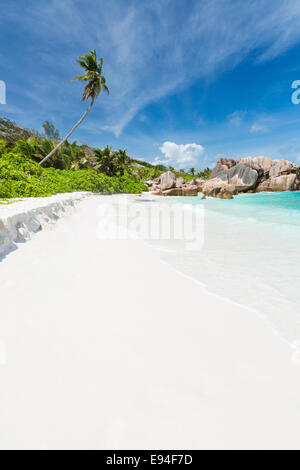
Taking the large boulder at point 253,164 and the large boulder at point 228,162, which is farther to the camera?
the large boulder at point 228,162

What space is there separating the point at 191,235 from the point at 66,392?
12.5 ft

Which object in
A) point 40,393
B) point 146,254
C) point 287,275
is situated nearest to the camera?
point 40,393

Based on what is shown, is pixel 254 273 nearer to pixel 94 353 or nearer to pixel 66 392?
pixel 94 353

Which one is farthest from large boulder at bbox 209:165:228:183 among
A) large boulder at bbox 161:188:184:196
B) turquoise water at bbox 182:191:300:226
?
turquoise water at bbox 182:191:300:226

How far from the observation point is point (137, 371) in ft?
3.35

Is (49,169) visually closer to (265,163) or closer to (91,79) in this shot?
(91,79)

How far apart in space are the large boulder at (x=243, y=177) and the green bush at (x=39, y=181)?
64.5 feet

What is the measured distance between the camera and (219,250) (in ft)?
11.0

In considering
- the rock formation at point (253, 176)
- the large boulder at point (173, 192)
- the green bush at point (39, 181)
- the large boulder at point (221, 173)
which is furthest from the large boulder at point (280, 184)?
the green bush at point (39, 181)

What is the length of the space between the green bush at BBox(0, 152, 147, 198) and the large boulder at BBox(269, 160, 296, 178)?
91.0 ft

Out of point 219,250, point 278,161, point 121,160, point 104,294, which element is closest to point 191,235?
point 219,250

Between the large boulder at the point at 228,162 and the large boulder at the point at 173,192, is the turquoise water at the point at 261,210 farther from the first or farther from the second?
the large boulder at the point at 228,162

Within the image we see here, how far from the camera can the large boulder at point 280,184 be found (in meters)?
33.3

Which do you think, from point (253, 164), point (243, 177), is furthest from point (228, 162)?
point (243, 177)
